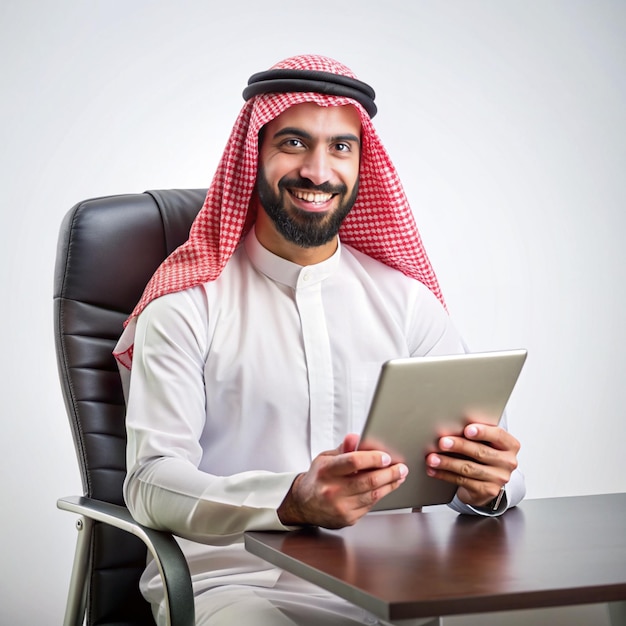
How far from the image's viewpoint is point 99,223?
6.74 ft

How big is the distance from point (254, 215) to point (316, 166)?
26cm

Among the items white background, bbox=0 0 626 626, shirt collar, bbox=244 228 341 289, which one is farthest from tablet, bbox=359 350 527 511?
white background, bbox=0 0 626 626

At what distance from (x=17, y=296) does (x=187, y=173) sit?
78 centimetres

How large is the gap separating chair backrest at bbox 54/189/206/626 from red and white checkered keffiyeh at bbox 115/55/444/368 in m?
0.09

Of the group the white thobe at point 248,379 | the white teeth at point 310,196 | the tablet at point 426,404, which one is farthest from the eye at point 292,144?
the tablet at point 426,404

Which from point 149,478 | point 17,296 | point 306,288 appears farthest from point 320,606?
point 17,296

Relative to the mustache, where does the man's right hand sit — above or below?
below

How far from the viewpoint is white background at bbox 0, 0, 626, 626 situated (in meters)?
3.35

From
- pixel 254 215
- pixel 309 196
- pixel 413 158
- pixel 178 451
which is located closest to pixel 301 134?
pixel 309 196

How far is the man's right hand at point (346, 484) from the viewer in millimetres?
1354

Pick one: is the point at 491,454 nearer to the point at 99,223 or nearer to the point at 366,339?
the point at 366,339

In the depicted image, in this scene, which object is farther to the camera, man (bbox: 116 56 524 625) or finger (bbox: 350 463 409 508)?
man (bbox: 116 56 524 625)

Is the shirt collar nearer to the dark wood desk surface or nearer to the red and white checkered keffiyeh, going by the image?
the red and white checkered keffiyeh

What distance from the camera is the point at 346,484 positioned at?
1.37 m
